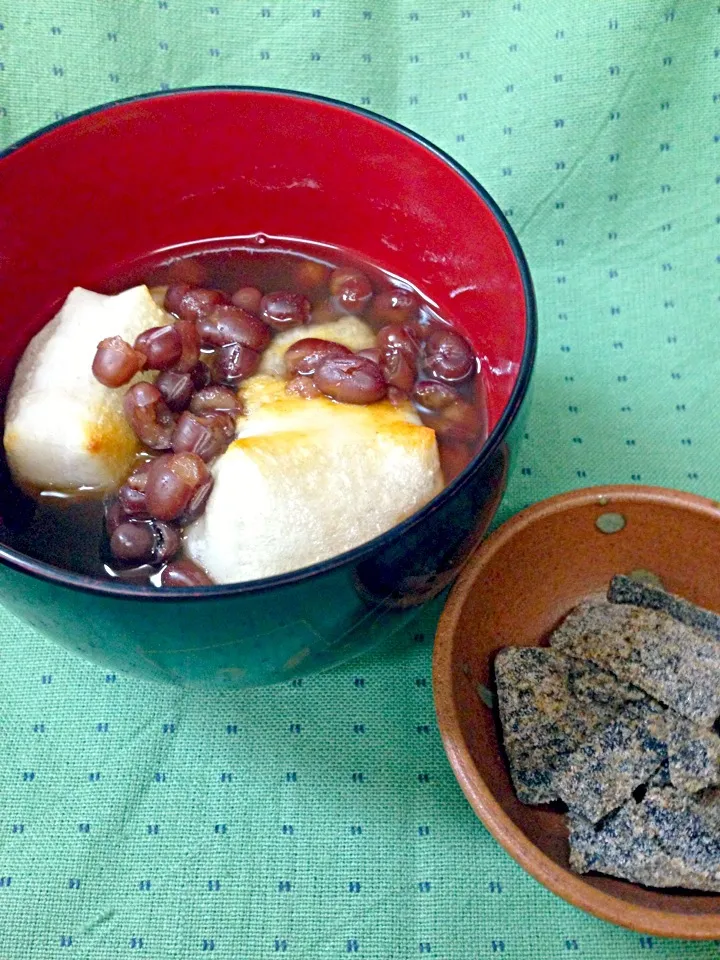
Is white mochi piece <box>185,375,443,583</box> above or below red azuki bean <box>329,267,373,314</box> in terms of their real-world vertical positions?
below

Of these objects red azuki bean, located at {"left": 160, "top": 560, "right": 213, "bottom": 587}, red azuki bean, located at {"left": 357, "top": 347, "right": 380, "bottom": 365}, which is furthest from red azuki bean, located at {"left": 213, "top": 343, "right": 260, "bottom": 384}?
red azuki bean, located at {"left": 160, "top": 560, "right": 213, "bottom": 587}

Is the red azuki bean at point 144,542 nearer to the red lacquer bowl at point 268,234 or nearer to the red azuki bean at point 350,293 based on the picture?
the red lacquer bowl at point 268,234

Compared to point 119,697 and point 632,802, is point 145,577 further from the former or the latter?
point 632,802

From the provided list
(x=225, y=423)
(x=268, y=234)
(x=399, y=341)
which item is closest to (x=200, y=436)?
(x=225, y=423)

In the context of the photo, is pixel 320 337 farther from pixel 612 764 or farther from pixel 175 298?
pixel 612 764

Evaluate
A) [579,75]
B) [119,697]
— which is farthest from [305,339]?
[579,75]

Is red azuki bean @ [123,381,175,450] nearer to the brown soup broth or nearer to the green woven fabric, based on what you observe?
the brown soup broth
